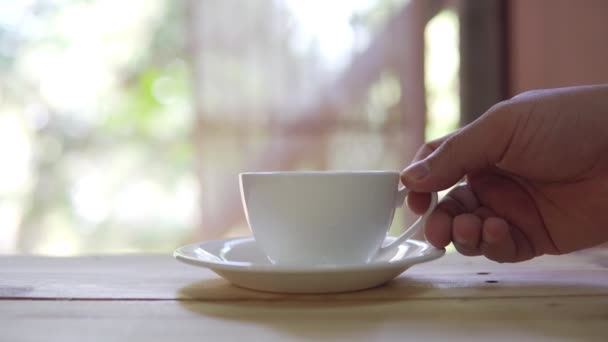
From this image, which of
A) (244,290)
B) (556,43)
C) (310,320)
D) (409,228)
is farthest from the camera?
(556,43)

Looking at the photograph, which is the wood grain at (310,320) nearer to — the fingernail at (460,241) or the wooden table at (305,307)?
the wooden table at (305,307)

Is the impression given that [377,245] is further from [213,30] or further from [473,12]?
[213,30]

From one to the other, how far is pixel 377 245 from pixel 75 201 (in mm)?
2330

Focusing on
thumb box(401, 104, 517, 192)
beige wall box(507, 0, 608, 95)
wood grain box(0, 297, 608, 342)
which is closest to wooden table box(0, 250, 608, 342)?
wood grain box(0, 297, 608, 342)

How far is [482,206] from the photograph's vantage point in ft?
2.79

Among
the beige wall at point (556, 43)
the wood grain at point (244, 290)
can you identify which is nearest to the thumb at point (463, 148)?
the wood grain at point (244, 290)

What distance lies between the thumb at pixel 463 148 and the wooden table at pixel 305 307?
0.13 m

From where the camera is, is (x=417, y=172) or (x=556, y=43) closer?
(x=417, y=172)

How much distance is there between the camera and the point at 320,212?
618 mm

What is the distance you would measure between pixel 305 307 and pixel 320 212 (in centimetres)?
13

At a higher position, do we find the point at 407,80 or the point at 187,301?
the point at 407,80

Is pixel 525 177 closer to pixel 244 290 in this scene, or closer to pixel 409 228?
pixel 409 228

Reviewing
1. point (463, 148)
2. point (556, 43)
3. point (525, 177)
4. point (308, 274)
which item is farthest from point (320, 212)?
point (556, 43)

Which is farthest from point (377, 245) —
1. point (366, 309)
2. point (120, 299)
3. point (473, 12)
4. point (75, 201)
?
point (75, 201)
